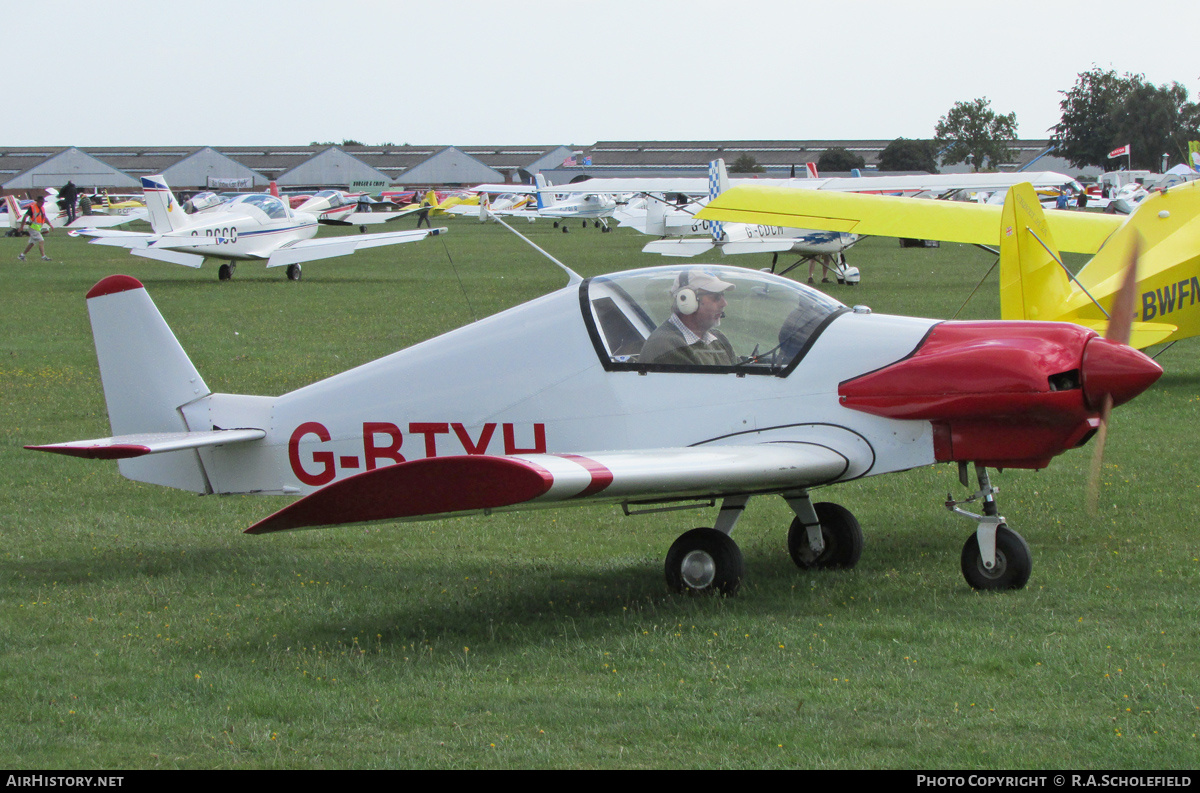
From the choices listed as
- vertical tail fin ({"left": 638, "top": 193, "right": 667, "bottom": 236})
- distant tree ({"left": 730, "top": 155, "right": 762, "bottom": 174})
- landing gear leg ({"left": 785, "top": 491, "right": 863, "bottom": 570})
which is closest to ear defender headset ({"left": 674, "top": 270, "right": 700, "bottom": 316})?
landing gear leg ({"left": 785, "top": 491, "right": 863, "bottom": 570})

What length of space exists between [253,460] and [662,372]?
8.18ft

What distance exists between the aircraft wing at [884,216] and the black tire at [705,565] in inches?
274

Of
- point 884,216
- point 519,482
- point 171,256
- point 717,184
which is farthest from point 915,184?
point 519,482

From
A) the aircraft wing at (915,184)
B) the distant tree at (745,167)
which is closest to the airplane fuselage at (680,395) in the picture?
the aircraft wing at (915,184)

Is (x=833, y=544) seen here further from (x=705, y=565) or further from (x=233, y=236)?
(x=233, y=236)

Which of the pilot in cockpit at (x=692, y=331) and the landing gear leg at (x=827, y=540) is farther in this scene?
the landing gear leg at (x=827, y=540)

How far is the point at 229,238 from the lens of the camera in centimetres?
3033

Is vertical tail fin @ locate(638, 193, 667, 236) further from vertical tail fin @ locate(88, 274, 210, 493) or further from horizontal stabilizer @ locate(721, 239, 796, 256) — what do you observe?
vertical tail fin @ locate(88, 274, 210, 493)

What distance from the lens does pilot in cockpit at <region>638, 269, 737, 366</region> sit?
624 cm

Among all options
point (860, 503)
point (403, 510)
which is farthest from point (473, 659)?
point (860, 503)

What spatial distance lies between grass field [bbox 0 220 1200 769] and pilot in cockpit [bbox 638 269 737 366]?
1277 mm

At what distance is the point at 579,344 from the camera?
637 centimetres

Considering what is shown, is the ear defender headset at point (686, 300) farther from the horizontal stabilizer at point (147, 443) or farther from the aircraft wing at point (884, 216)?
the aircraft wing at point (884, 216)

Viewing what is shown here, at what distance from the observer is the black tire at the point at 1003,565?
6.15 m
